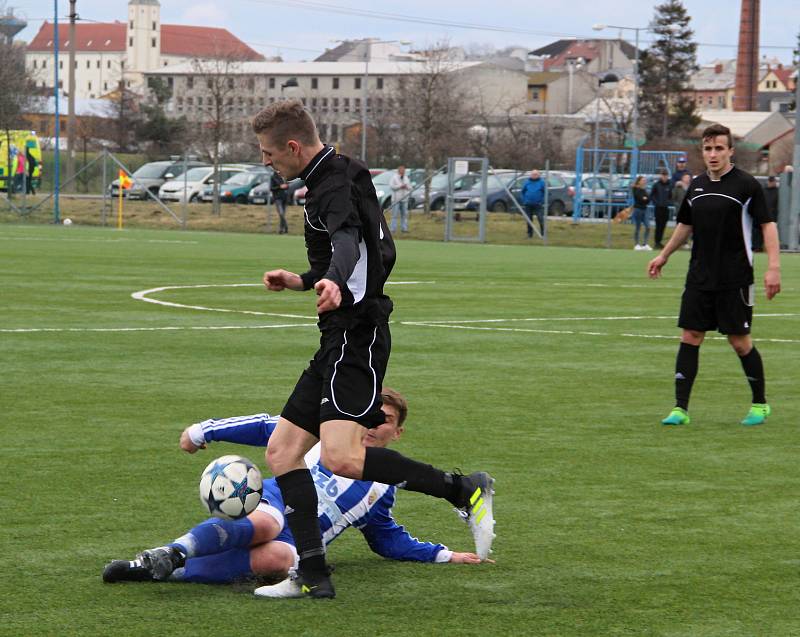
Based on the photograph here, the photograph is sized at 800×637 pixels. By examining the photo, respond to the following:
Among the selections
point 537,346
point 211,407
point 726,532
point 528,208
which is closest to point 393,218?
point 528,208

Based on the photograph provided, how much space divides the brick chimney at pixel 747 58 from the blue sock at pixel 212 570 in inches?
5412

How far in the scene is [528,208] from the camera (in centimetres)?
4188

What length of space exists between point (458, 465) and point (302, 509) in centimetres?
277

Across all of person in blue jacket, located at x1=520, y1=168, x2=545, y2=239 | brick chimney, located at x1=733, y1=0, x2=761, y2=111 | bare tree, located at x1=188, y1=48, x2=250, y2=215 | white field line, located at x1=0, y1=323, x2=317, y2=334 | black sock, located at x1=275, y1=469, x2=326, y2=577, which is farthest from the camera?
brick chimney, located at x1=733, y1=0, x2=761, y2=111

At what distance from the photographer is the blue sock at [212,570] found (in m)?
5.70

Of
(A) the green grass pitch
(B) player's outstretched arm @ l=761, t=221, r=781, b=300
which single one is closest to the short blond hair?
(A) the green grass pitch

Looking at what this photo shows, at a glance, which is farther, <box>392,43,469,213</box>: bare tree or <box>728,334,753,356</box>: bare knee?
<box>392,43,469,213</box>: bare tree

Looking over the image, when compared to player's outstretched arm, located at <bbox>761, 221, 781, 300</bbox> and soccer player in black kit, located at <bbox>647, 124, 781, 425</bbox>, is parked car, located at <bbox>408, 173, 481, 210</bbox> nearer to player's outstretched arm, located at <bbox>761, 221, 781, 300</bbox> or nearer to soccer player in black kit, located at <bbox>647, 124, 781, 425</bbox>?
soccer player in black kit, located at <bbox>647, 124, 781, 425</bbox>

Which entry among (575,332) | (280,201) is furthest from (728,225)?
(280,201)

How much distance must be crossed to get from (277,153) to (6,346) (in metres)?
8.94

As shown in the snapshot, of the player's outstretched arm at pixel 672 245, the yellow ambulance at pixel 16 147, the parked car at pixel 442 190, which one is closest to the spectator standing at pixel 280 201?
the parked car at pixel 442 190

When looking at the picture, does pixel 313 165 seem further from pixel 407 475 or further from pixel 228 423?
pixel 407 475

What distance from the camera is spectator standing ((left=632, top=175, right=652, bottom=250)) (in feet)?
128

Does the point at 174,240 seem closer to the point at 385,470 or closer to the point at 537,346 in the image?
the point at 537,346
